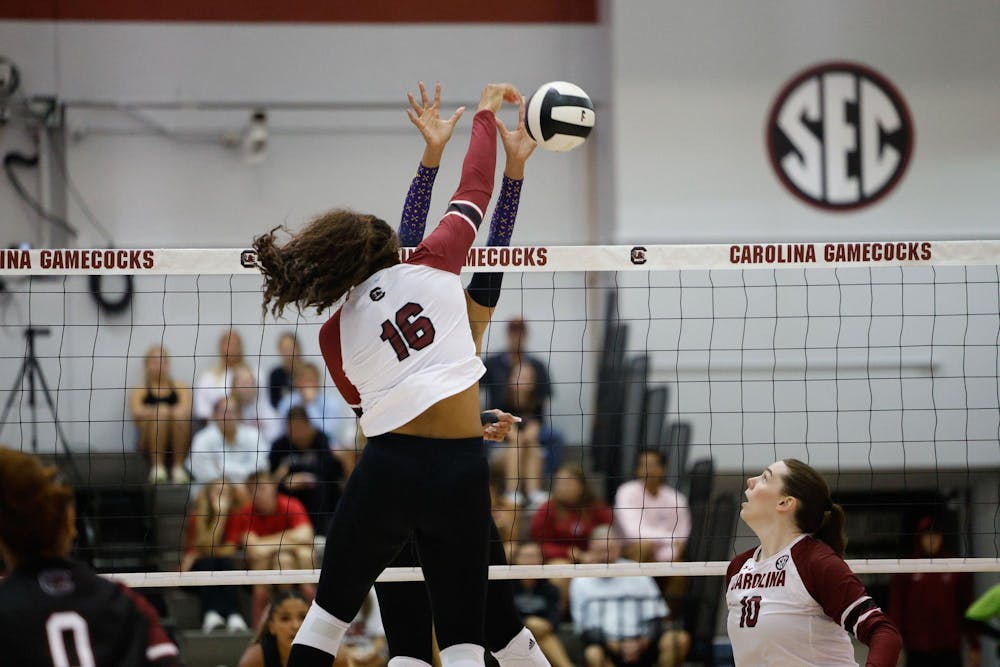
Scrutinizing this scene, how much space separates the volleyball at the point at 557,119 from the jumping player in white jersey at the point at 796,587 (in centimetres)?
135

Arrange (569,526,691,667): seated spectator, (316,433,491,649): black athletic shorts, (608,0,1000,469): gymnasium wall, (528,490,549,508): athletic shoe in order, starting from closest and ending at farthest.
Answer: (316,433,491,649): black athletic shorts
(569,526,691,667): seated spectator
(528,490,549,508): athletic shoe
(608,0,1000,469): gymnasium wall

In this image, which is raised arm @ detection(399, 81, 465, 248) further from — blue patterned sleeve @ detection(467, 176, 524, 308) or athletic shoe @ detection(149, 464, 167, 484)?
athletic shoe @ detection(149, 464, 167, 484)

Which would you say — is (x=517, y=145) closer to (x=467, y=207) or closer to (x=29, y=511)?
(x=467, y=207)

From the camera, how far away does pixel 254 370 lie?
1154cm

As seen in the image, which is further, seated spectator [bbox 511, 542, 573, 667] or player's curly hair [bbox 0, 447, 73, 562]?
seated spectator [bbox 511, 542, 573, 667]

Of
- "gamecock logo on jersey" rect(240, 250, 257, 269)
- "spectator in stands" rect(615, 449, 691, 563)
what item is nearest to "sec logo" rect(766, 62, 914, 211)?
"spectator in stands" rect(615, 449, 691, 563)

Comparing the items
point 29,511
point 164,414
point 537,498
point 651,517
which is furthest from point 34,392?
point 29,511

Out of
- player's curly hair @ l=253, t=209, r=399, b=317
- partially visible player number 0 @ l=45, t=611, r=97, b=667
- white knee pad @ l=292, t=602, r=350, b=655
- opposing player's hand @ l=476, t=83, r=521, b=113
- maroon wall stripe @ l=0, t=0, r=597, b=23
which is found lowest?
white knee pad @ l=292, t=602, r=350, b=655

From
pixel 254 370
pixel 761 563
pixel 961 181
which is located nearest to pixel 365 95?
pixel 254 370

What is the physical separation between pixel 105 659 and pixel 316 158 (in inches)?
373

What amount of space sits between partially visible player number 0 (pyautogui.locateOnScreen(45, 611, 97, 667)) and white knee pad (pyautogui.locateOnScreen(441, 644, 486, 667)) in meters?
1.06

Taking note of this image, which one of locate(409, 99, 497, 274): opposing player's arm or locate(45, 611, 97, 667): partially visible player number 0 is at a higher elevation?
locate(409, 99, 497, 274): opposing player's arm

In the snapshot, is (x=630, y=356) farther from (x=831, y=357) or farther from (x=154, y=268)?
(x=154, y=268)

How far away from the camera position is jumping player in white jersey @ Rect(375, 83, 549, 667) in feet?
13.7
